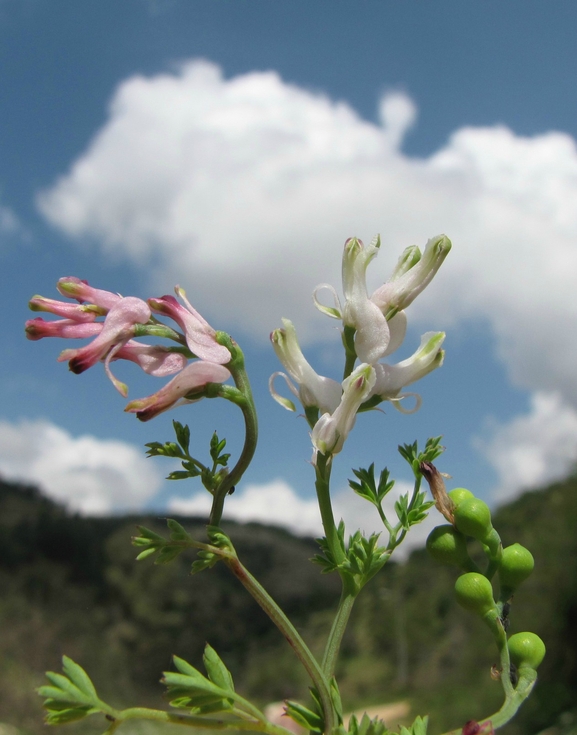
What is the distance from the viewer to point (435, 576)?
43375 mm

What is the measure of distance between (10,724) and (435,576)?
99.4 ft

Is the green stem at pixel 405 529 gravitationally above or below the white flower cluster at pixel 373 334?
below

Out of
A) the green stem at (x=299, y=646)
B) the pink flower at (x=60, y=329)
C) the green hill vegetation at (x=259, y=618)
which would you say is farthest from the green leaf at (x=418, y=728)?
the green hill vegetation at (x=259, y=618)

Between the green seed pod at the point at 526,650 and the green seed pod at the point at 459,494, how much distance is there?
350mm

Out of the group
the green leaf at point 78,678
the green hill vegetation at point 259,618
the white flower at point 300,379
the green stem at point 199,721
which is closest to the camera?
the green stem at point 199,721

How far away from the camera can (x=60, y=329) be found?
5.41 ft

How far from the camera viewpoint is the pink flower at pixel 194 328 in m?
1.55

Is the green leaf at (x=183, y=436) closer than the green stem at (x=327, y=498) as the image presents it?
No

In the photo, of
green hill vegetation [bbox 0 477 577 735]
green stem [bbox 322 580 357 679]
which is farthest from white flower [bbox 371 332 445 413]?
green hill vegetation [bbox 0 477 577 735]

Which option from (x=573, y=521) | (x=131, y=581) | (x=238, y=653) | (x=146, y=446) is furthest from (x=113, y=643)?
(x=146, y=446)

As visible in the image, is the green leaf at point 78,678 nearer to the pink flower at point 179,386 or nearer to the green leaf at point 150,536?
the green leaf at point 150,536

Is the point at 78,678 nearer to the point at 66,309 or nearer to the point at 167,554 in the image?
the point at 167,554

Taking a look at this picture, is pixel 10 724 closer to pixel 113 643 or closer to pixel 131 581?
pixel 113 643

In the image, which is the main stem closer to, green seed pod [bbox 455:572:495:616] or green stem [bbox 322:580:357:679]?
green stem [bbox 322:580:357:679]
